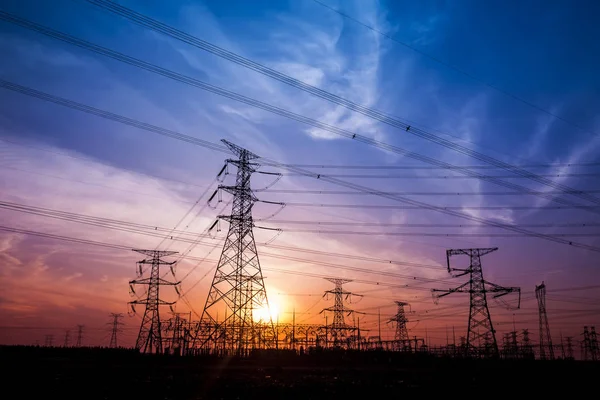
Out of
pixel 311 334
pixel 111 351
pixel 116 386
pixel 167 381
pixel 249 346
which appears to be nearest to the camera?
pixel 116 386

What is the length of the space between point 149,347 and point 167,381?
40.1 meters

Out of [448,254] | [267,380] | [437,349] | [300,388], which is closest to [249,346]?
[267,380]

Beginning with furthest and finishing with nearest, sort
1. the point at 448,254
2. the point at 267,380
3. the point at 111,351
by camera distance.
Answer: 1. the point at 448,254
2. the point at 111,351
3. the point at 267,380

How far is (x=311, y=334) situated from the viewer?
Answer: 77250 millimetres

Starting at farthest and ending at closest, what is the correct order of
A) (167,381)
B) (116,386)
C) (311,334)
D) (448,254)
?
(311,334)
(448,254)
(167,381)
(116,386)

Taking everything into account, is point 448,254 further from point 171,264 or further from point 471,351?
point 171,264

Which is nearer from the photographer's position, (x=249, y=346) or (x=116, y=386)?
(x=116, y=386)

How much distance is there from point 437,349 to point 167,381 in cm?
6692

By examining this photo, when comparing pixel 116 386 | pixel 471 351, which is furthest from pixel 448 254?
pixel 116 386

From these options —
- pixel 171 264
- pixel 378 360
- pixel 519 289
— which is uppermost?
pixel 171 264

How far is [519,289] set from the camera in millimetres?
55562

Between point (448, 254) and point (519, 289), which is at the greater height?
point (448, 254)

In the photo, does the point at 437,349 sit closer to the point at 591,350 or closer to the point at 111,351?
the point at 591,350

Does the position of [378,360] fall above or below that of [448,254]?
below
